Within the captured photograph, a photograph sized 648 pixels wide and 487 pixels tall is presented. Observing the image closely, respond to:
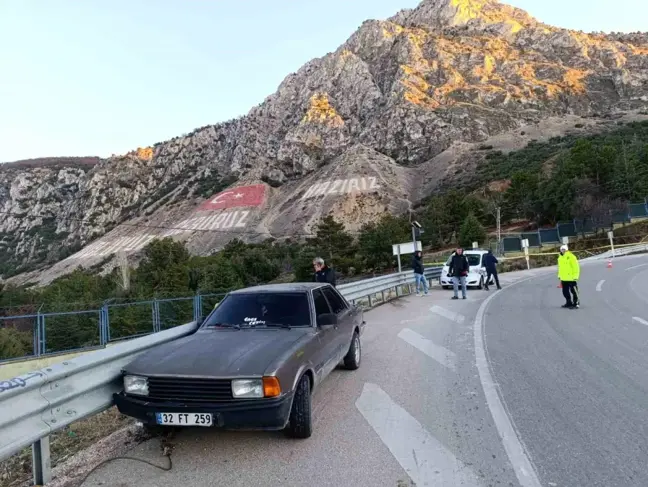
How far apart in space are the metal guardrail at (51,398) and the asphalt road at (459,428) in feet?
1.59

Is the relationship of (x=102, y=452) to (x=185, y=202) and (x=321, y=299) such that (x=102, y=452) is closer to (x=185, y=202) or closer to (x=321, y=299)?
(x=321, y=299)

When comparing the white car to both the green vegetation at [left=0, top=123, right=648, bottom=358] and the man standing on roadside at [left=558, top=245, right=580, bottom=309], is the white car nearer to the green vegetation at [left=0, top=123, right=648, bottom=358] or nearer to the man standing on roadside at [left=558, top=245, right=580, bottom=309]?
the man standing on roadside at [left=558, top=245, right=580, bottom=309]

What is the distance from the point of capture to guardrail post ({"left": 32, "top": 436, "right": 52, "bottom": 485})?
3.86m

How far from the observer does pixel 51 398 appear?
3883 mm

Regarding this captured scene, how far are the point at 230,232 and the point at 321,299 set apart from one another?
88.8 metres

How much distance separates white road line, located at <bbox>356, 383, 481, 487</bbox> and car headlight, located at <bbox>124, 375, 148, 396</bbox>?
211 cm

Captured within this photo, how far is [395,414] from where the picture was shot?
514cm

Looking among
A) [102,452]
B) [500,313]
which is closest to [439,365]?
[102,452]

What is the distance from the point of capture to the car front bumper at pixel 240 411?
13.1 ft

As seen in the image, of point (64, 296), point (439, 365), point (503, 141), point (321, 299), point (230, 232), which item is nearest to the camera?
point (321, 299)

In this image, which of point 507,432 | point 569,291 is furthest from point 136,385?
point 569,291

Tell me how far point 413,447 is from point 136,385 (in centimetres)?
244

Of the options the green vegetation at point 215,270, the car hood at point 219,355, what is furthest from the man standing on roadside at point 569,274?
the green vegetation at point 215,270

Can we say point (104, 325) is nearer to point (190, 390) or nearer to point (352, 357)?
point (352, 357)
